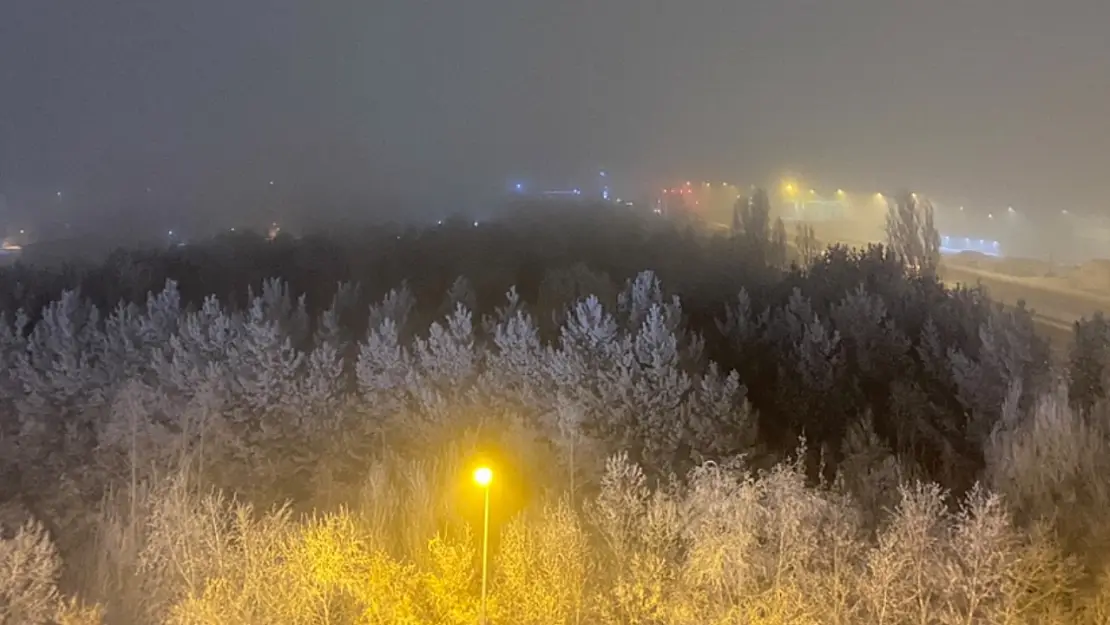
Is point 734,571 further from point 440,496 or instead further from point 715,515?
point 440,496

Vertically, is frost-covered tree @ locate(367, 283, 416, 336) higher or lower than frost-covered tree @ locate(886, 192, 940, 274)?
lower

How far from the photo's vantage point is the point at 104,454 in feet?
59.4

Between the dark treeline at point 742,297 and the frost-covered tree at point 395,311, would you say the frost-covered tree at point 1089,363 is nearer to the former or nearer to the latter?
the dark treeline at point 742,297

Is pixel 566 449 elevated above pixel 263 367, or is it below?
below

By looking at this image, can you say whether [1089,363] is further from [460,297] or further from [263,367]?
[263,367]

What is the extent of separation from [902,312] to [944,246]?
914 cm

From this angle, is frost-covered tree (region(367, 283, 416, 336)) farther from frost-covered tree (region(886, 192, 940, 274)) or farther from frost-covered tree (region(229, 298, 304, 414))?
frost-covered tree (region(886, 192, 940, 274))

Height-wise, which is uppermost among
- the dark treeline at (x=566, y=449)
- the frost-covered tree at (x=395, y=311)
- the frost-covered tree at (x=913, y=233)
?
the frost-covered tree at (x=913, y=233)

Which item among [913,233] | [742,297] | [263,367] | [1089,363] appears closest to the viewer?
[1089,363]

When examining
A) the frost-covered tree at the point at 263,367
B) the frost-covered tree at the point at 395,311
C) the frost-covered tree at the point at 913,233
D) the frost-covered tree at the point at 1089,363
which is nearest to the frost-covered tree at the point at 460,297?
the frost-covered tree at the point at 395,311

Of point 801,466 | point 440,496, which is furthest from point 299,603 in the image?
point 801,466

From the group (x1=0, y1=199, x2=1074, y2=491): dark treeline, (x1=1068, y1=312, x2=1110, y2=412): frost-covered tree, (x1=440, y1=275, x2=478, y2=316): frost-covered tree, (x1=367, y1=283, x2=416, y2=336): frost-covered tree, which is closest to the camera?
(x1=1068, y1=312, x2=1110, y2=412): frost-covered tree

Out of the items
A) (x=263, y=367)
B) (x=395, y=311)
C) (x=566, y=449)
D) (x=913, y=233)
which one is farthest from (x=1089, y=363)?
(x=263, y=367)

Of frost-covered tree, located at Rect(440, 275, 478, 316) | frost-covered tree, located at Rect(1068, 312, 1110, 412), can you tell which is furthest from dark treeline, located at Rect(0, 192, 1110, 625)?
frost-covered tree, located at Rect(440, 275, 478, 316)
